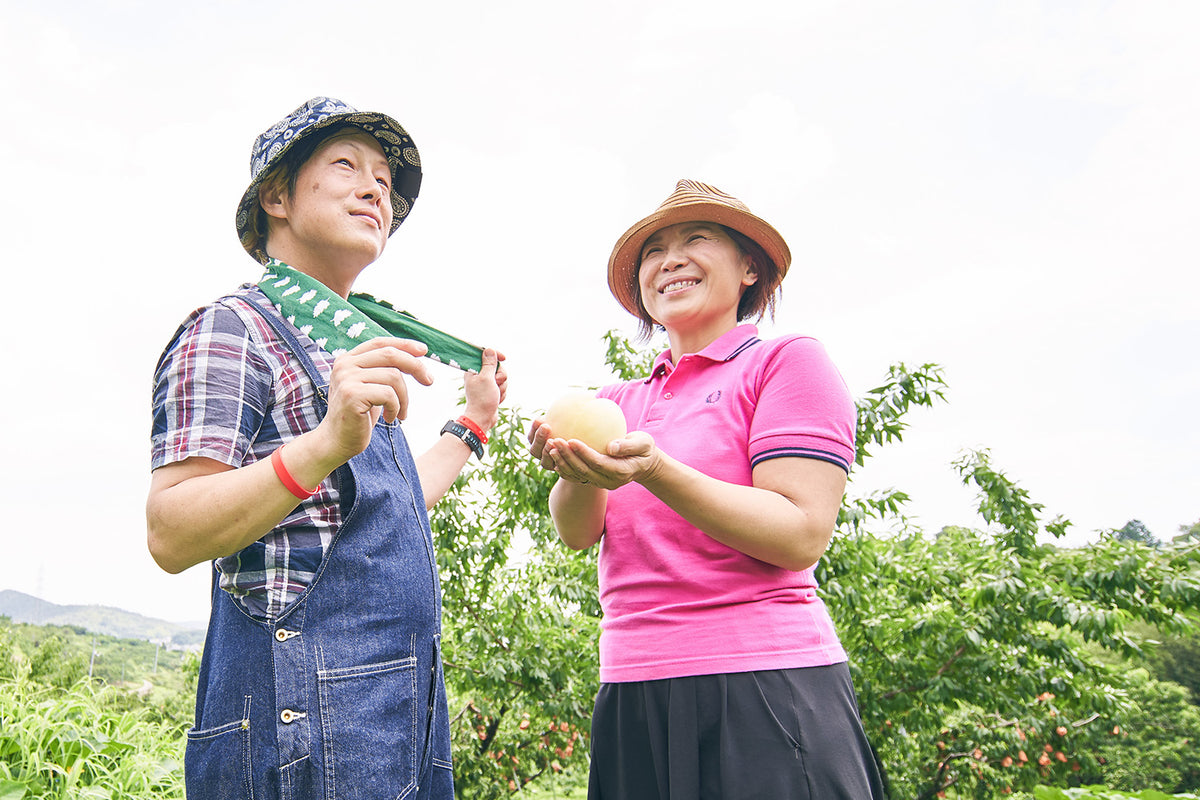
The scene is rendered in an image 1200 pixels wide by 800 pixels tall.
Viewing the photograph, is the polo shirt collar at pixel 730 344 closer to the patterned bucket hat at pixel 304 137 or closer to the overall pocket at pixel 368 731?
the patterned bucket hat at pixel 304 137

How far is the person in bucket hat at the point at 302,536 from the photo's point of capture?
1339mm

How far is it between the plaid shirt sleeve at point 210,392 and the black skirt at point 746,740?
1016 millimetres

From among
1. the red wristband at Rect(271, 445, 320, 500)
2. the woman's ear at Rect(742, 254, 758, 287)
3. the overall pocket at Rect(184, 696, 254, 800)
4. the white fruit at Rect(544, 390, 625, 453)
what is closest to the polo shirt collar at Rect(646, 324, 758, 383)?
the woman's ear at Rect(742, 254, 758, 287)

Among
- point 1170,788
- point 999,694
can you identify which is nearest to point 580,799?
point 999,694

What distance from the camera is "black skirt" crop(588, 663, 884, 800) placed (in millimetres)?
1584

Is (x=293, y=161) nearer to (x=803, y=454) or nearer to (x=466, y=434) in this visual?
(x=466, y=434)

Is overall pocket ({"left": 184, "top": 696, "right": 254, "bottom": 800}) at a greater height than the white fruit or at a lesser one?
lesser

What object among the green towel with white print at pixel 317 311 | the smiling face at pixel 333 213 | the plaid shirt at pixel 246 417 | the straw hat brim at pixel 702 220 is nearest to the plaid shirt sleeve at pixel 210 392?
the plaid shirt at pixel 246 417

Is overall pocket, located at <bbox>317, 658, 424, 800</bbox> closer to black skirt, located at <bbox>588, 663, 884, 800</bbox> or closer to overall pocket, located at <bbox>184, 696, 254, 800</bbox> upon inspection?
overall pocket, located at <bbox>184, 696, 254, 800</bbox>

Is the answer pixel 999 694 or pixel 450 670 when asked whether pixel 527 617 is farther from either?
pixel 999 694

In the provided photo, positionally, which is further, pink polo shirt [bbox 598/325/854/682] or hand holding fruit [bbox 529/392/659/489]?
pink polo shirt [bbox 598/325/854/682]

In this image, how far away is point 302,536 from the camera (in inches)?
58.0

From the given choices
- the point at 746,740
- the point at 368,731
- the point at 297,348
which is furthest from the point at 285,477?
the point at 746,740

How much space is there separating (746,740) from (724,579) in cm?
33
